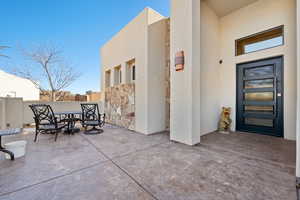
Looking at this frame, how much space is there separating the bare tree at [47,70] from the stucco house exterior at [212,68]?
5.93m

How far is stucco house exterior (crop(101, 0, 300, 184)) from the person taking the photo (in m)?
3.03

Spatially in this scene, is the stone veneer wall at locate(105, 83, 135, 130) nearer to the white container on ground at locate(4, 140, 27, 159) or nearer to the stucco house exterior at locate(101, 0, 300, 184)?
the stucco house exterior at locate(101, 0, 300, 184)

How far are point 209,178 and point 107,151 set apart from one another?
1959mm

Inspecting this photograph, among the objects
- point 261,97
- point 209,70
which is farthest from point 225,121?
point 209,70

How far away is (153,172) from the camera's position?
1.83 meters

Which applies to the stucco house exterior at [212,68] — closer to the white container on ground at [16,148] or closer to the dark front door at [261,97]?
the dark front door at [261,97]

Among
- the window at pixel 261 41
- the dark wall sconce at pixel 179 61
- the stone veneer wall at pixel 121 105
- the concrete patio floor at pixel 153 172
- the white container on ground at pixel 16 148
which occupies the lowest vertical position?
the concrete patio floor at pixel 153 172

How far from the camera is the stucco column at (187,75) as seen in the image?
2.91 m

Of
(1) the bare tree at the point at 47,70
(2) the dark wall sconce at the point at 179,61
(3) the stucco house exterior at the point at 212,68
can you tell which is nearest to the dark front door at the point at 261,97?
(3) the stucco house exterior at the point at 212,68

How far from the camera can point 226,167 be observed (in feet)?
6.43

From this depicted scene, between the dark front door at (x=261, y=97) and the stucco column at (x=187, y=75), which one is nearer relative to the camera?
the stucco column at (x=187, y=75)

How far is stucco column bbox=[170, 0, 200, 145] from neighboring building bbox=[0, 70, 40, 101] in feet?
35.1

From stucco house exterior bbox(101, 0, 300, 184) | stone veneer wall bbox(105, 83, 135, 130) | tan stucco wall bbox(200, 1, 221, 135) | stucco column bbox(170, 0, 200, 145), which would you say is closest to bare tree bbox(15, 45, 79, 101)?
stone veneer wall bbox(105, 83, 135, 130)

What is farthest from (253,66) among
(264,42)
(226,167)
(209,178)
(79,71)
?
(79,71)
